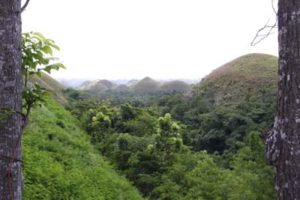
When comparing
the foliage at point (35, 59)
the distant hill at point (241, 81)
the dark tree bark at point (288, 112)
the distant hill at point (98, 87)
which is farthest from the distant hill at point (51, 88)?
the distant hill at point (98, 87)

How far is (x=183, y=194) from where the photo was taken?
13.6m

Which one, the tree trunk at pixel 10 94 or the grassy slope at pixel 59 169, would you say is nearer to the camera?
the tree trunk at pixel 10 94

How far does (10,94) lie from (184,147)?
45.0ft

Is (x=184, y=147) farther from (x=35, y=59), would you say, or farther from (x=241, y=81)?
(x=241, y=81)

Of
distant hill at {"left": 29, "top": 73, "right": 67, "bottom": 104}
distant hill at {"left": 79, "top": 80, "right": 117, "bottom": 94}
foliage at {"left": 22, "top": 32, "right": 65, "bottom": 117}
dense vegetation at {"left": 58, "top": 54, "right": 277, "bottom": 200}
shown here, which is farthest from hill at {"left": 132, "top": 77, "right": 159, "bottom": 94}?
foliage at {"left": 22, "top": 32, "right": 65, "bottom": 117}

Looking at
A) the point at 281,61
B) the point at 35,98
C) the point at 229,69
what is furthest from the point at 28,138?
the point at 229,69

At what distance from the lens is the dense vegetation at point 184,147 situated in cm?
1184

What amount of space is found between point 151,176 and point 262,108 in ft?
53.6

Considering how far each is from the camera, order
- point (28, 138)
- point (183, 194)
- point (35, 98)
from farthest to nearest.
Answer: point (183, 194) → point (28, 138) → point (35, 98)

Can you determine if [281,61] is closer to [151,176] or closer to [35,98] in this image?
[35,98]

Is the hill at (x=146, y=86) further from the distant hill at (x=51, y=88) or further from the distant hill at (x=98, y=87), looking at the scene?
the distant hill at (x=51, y=88)

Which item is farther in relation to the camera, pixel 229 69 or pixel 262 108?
pixel 229 69

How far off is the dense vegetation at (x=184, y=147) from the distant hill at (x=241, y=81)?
206 inches

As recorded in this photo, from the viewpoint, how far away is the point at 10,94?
2.36 m
